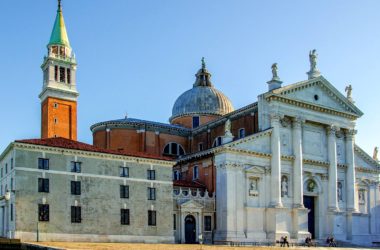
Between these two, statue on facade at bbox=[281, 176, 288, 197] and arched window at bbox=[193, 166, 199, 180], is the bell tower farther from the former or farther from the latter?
statue on facade at bbox=[281, 176, 288, 197]

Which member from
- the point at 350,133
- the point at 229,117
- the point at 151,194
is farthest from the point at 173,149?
the point at 151,194

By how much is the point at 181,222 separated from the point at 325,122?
19567 millimetres

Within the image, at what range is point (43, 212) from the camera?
4009cm

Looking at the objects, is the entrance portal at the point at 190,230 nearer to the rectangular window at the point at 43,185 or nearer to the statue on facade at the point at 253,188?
the statue on facade at the point at 253,188

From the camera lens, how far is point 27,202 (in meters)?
39.5

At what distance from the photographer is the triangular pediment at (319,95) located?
185 feet

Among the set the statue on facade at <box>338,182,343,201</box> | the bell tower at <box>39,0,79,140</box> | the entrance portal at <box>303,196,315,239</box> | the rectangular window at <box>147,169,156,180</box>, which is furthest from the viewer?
the bell tower at <box>39,0,79,140</box>

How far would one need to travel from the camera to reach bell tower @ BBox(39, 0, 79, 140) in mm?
66144

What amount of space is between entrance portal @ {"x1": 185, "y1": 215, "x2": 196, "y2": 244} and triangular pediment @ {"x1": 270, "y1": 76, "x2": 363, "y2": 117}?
14.5 meters

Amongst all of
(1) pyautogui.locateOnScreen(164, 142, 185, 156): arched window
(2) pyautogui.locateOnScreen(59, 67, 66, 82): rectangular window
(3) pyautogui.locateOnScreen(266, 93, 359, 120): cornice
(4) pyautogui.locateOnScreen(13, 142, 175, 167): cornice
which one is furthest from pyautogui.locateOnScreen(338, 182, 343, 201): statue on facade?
(2) pyautogui.locateOnScreen(59, 67, 66, 82): rectangular window

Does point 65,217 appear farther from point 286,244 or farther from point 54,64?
point 54,64

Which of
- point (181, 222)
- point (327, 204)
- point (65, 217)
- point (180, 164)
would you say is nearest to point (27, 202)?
point (65, 217)

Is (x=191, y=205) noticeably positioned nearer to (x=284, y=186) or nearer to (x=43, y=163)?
(x=284, y=186)

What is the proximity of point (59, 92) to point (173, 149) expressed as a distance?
15103 mm
